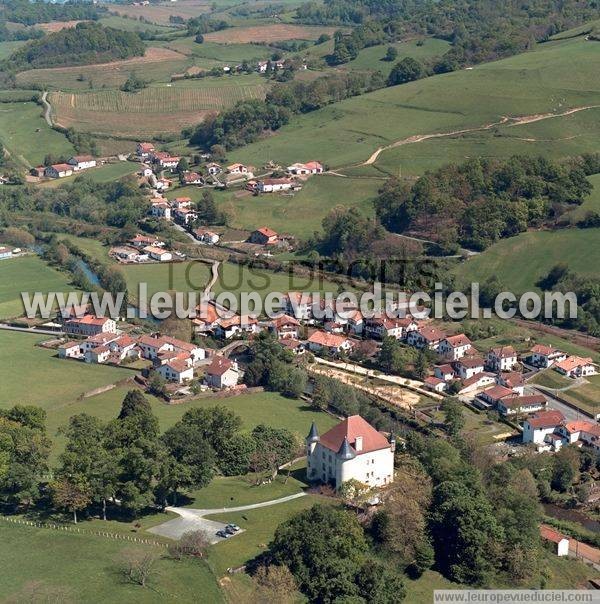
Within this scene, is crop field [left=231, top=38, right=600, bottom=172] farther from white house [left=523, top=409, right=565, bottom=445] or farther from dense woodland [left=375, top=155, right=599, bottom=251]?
white house [left=523, top=409, right=565, bottom=445]

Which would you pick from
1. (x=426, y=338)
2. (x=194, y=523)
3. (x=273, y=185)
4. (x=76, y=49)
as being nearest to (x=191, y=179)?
(x=273, y=185)

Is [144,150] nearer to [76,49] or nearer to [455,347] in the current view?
[76,49]

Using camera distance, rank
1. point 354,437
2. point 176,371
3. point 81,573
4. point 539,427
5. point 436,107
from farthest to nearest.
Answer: point 436,107 → point 176,371 → point 539,427 → point 354,437 → point 81,573

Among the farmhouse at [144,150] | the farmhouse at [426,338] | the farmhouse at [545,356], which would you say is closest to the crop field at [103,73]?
the farmhouse at [144,150]

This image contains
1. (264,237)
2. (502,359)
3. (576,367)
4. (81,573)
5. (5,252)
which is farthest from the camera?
(264,237)

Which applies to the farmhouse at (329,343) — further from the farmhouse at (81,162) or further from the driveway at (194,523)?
the farmhouse at (81,162)

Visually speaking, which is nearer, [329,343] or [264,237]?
[329,343]

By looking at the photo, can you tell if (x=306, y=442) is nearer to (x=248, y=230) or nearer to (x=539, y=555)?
(x=539, y=555)
